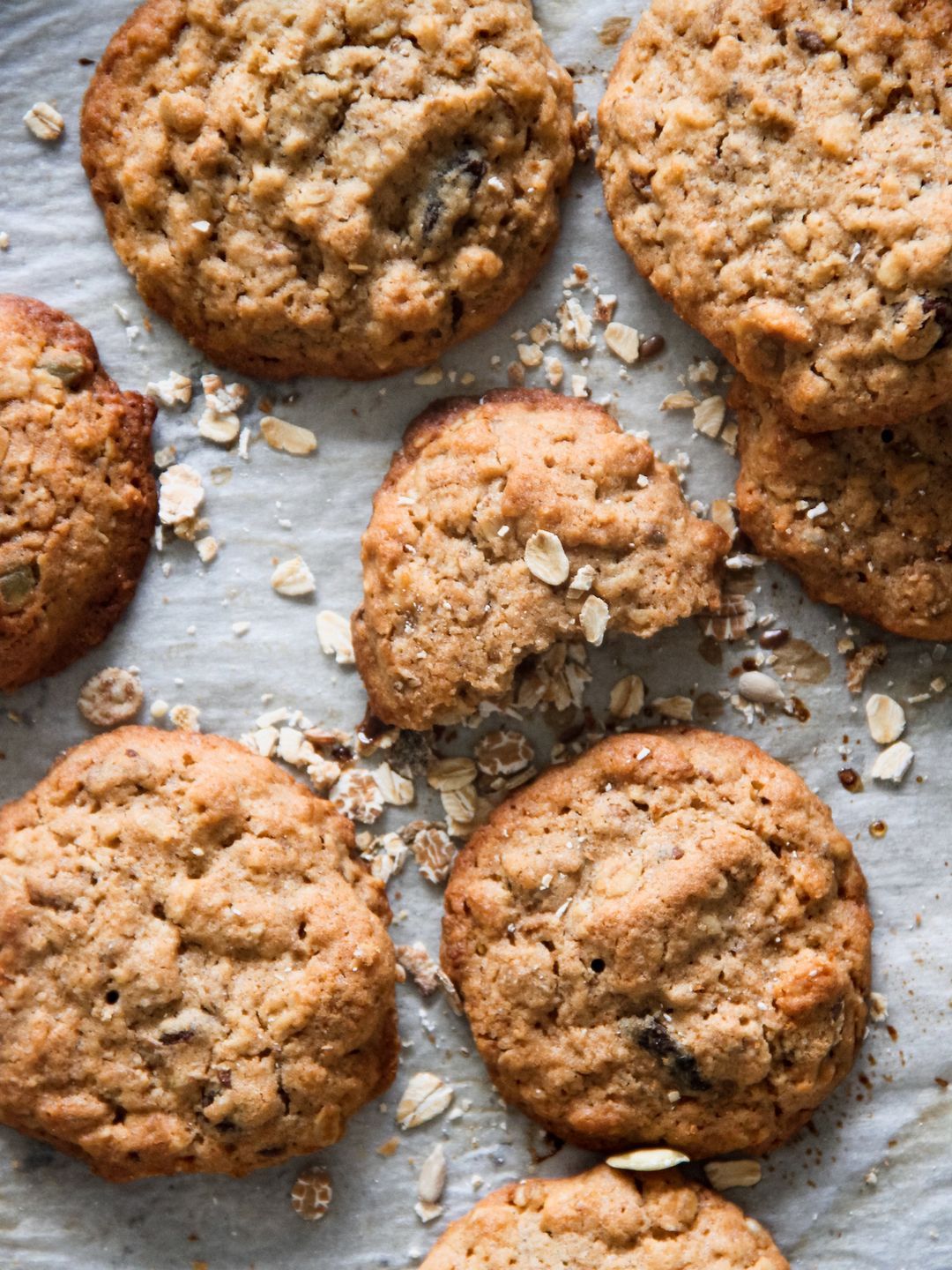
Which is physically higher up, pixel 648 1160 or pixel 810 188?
pixel 810 188

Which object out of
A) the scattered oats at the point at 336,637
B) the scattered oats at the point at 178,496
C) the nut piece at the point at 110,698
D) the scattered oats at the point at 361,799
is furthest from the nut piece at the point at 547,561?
the nut piece at the point at 110,698

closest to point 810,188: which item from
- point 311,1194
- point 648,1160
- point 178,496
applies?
point 178,496

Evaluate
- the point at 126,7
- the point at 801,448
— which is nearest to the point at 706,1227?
the point at 801,448

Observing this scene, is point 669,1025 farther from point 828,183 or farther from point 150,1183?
point 828,183

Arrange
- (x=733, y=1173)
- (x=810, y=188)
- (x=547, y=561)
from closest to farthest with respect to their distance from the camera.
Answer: (x=810, y=188)
(x=547, y=561)
(x=733, y=1173)

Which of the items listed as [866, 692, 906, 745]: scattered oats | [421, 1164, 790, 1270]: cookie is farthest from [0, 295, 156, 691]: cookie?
[866, 692, 906, 745]: scattered oats

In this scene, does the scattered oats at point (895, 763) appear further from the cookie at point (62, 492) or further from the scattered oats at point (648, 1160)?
the cookie at point (62, 492)

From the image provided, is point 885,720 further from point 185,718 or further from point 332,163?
point 332,163
